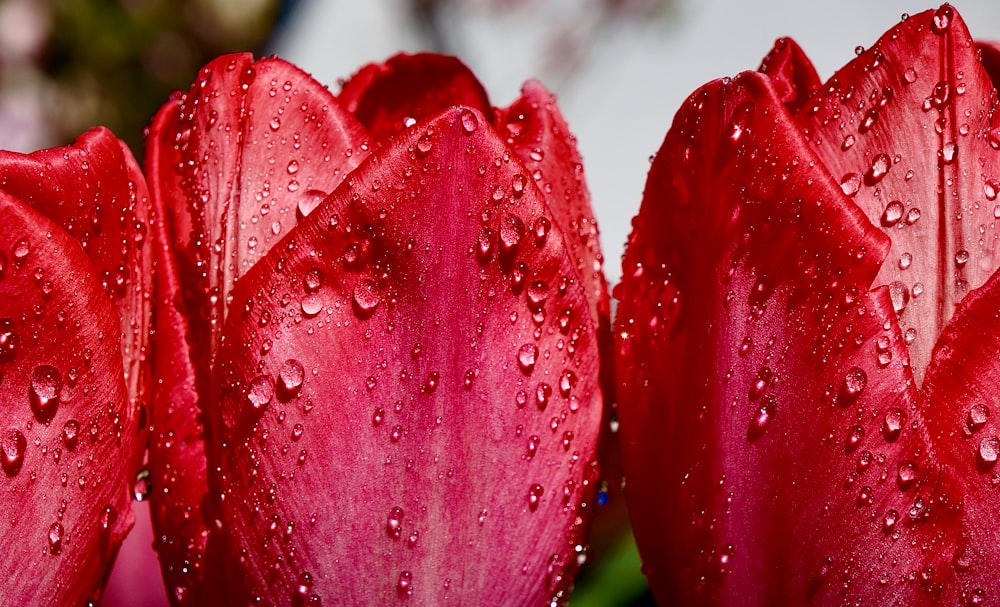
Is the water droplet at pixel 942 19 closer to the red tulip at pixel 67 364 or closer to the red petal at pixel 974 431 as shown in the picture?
the red petal at pixel 974 431

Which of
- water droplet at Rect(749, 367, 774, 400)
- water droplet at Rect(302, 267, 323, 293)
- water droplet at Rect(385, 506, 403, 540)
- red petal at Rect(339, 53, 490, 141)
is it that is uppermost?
red petal at Rect(339, 53, 490, 141)

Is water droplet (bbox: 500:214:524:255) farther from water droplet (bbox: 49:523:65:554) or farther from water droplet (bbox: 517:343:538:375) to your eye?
water droplet (bbox: 49:523:65:554)

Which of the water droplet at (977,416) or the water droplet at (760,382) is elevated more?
the water droplet at (760,382)

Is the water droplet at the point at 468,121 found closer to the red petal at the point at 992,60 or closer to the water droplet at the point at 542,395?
the water droplet at the point at 542,395

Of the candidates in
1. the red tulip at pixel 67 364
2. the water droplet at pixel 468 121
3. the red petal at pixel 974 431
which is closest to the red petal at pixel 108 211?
the red tulip at pixel 67 364

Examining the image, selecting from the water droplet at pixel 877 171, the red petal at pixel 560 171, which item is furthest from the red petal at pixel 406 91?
the water droplet at pixel 877 171

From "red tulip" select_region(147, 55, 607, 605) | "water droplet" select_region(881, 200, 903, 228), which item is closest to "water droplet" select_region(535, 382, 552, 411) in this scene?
"red tulip" select_region(147, 55, 607, 605)

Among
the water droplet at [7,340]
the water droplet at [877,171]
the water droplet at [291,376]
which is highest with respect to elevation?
the water droplet at [7,340]

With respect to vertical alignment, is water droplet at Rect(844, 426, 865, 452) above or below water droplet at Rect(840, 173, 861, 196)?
below
